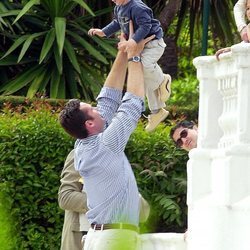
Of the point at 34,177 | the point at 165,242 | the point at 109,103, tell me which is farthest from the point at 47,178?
the point at 109,103

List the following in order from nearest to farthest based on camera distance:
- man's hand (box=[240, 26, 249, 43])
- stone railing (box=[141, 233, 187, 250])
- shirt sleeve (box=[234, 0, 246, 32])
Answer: man's hand (box=[240, 26, 249, 43]) < stone railing (box=[141, 233, 187, 250]) < shirt sleeve (box=[234, 0, 246, 32])

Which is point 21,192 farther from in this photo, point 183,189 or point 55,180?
point 183,189

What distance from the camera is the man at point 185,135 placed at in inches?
263

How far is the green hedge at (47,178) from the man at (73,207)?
148 centimetres

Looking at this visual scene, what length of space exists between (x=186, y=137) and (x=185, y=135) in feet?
0.09

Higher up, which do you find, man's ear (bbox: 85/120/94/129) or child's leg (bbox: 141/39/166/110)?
child's leg (bbox: 141/39/166/110)

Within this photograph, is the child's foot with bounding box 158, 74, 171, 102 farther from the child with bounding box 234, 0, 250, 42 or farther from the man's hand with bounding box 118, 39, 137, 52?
the child with bounding box 234, 0, 250, 42

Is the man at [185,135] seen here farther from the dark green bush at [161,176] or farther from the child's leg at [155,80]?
the dark green bush at [161,176]

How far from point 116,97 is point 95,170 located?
53 centimetres

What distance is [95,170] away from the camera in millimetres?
5484

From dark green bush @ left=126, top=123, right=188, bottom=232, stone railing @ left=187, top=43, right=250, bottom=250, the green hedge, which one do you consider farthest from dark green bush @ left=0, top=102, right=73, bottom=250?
stone railing @ left=187, top=43, right=250, bottom=250

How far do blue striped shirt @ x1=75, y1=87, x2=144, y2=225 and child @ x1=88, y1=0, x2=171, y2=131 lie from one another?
354mm

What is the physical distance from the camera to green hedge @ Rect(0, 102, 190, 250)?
895 centimetres

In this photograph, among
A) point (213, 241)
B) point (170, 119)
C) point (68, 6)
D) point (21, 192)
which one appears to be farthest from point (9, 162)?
point (68, 6)
